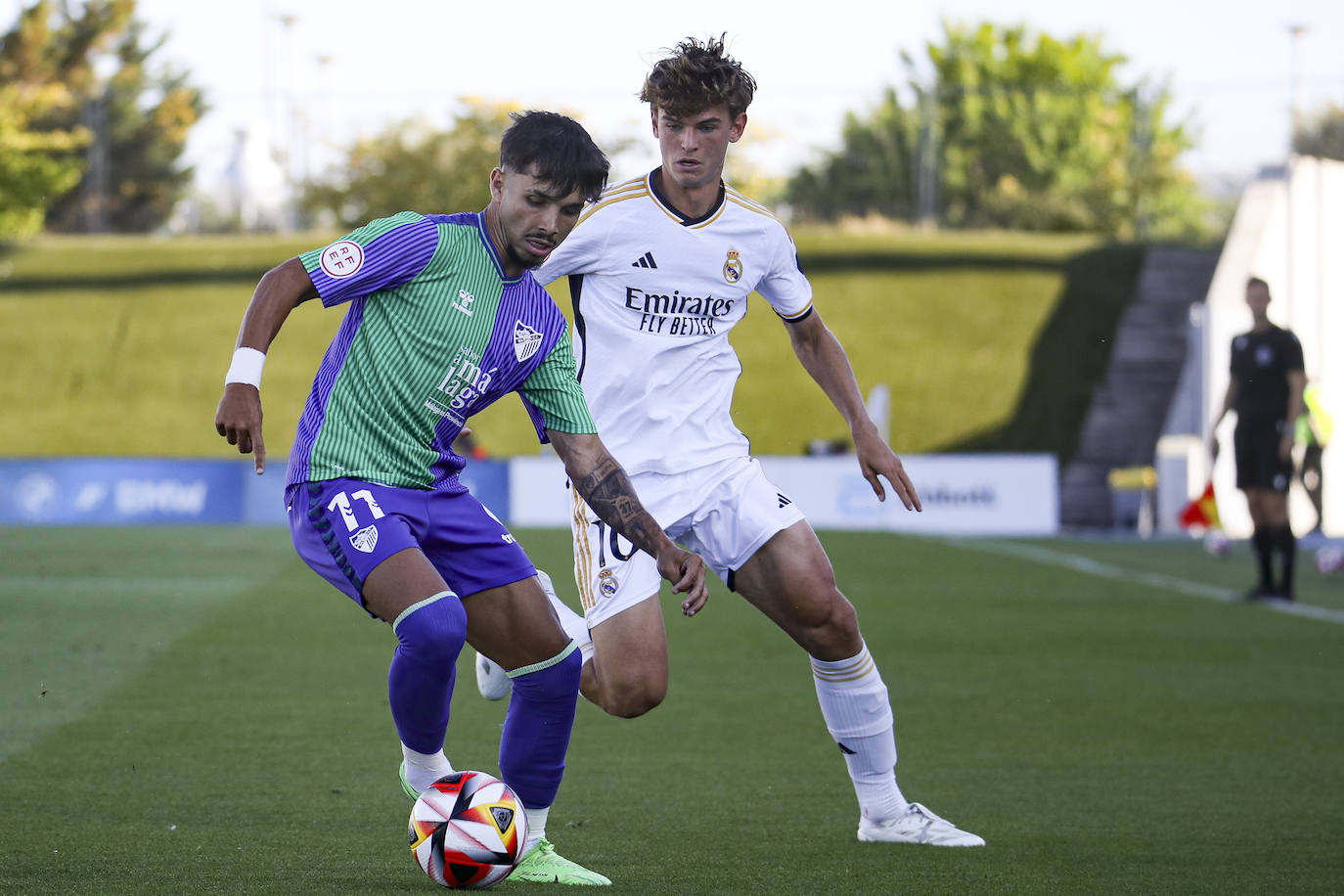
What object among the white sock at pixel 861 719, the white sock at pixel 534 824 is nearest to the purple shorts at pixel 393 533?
the white sock at pixel 534 824

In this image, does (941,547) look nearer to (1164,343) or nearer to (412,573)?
(412,573)

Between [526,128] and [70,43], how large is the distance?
2130 inches

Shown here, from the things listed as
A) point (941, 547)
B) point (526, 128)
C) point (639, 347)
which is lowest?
point (941, 547)

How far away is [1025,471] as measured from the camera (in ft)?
77.4

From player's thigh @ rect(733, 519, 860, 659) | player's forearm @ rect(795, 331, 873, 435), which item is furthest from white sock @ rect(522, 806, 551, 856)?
player's forearm @ rect(795, 331, 873, 435)

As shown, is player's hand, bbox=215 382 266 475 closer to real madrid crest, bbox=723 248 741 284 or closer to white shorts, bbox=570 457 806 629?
white shorts, bbox=570 457 806 629

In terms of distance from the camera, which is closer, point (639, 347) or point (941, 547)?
point (639, 347)

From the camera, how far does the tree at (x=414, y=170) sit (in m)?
43.0

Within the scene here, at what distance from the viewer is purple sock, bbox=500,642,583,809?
4660mm

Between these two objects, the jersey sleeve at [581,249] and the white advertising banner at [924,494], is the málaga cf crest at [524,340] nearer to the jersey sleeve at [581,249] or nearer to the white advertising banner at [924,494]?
the jersey sleeve at [581,249]

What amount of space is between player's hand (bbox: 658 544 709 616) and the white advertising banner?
18.7 meters

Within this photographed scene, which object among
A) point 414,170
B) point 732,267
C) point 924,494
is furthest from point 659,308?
point 414,170

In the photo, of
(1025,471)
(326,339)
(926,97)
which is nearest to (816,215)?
(926,97)

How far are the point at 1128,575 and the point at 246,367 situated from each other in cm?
1353
